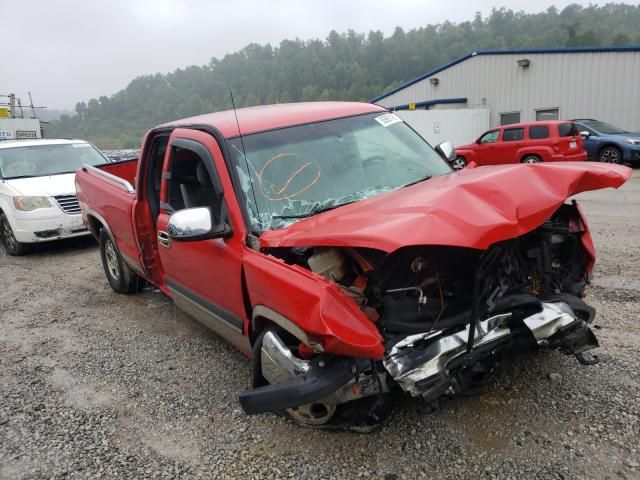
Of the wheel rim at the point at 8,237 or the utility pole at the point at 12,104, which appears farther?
the utility pole at the point at 12,104

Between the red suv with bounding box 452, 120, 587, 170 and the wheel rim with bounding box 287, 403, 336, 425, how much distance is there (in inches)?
444

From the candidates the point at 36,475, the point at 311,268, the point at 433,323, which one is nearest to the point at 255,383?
the point at 311,268

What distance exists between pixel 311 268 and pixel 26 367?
2927mm

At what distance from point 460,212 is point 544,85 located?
21.3 metres

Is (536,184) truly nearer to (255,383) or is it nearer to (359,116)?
(359,116)

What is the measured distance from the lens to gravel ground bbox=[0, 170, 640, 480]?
2693 mm

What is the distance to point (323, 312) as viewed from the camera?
234cm

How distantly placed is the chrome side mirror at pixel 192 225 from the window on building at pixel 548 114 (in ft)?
69.3

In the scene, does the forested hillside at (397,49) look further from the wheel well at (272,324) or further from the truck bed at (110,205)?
the wheel well at (272,324)

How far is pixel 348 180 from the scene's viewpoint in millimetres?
3406

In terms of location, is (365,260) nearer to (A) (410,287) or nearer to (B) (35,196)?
(A) (410,287)

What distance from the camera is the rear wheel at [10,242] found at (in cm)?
807

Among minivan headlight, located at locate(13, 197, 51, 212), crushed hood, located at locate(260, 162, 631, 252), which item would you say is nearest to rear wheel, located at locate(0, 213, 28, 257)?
minivan headlight, located at locate(13, 197, 51, 212)

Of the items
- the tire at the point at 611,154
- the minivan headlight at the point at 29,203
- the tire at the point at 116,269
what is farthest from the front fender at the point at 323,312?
the tire at the point at 611,154
